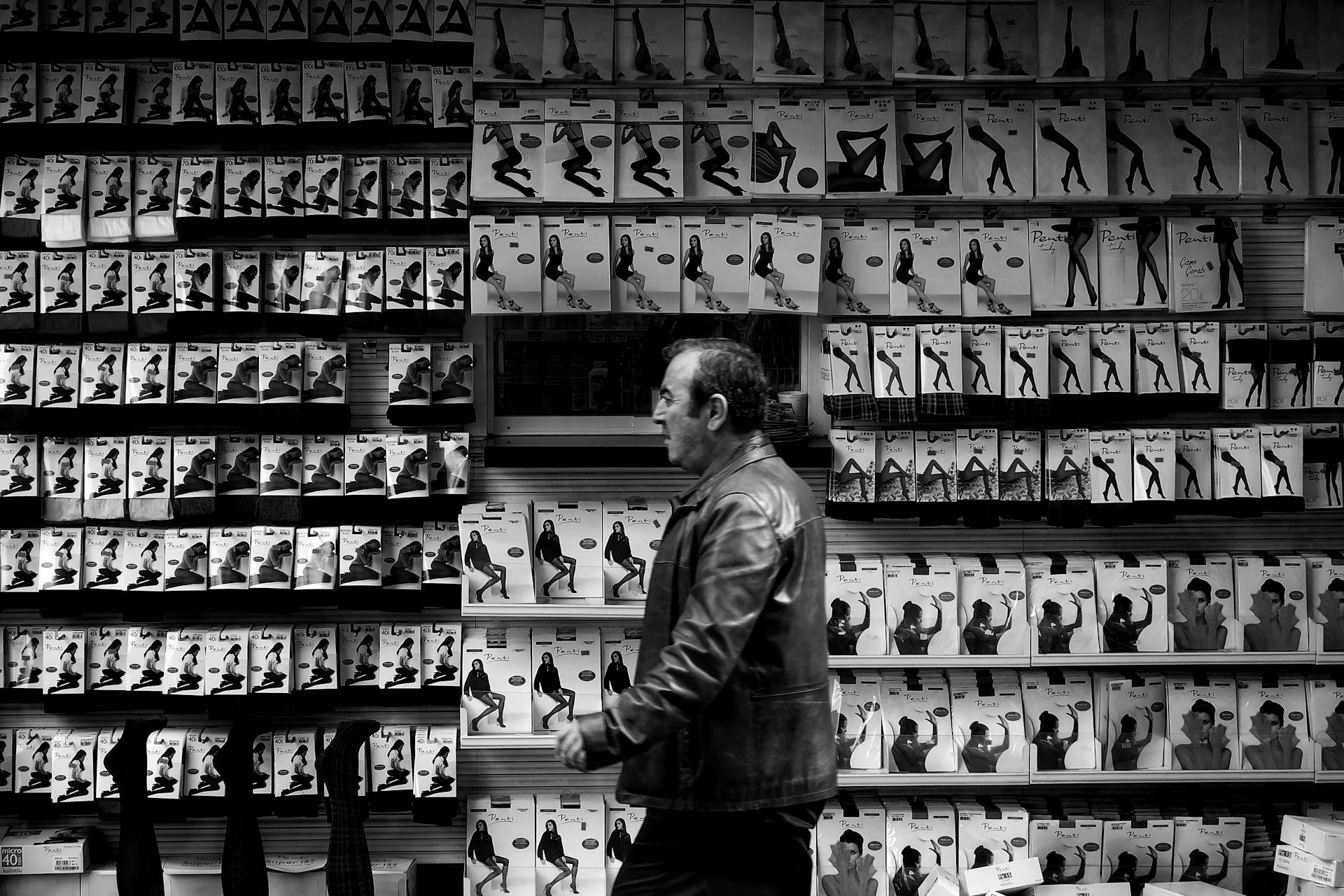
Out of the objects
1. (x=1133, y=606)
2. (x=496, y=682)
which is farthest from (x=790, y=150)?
(x=496, y=682)

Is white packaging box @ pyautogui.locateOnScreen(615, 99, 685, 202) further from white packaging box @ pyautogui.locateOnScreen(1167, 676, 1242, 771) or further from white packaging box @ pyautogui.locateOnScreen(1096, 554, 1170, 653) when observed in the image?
white packaging box @ pyautogui.locateOnScreen(1167, 676, 1242, 771)

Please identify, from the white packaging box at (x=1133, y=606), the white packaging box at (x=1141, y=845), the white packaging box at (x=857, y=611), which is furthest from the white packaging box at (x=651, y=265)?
the white packaging box at (x=1141, y=845)

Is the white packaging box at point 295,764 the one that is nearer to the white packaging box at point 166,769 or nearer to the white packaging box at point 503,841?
the white packaging box at point 166,769

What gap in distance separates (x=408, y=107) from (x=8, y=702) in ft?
8.11

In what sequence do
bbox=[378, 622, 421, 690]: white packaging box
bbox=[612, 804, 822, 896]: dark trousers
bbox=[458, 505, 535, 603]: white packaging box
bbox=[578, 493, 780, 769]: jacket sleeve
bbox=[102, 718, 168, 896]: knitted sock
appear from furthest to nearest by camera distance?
bbox=[378, 622, 421, 690]: white packaging box, bbox=[458, 505, 535, 603]: white packaging box, bbox=[102, 718, 168, 896]: knitted sock, bbox=[612, 804, 822, 896]: dark trousers, bbox=[578, 493, 780, 769]: jacket sleeve

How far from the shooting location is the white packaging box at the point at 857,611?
12.0ft

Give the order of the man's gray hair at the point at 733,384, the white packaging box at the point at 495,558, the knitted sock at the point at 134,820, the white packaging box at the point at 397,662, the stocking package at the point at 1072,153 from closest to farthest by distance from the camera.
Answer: the man's gray hair at the point at 733,384, the knitted sock at the point at 134,820, the white packaging box at the point at 495,558, the stocking package at the point at 1072,153, the white packaging box at the point at 397,662

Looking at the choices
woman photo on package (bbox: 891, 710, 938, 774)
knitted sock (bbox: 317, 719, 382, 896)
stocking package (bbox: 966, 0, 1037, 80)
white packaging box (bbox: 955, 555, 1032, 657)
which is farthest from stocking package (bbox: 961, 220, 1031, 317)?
knitted sock (bbox: 317, 719, 382, 896)

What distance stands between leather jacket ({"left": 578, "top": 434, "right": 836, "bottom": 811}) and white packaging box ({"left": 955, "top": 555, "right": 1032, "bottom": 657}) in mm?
1535

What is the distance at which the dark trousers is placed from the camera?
7.20 feet

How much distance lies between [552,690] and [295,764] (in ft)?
3.01

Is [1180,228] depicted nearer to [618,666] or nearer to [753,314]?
[753,314]

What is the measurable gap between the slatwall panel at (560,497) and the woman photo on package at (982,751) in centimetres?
62

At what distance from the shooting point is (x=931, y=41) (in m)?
3.74
